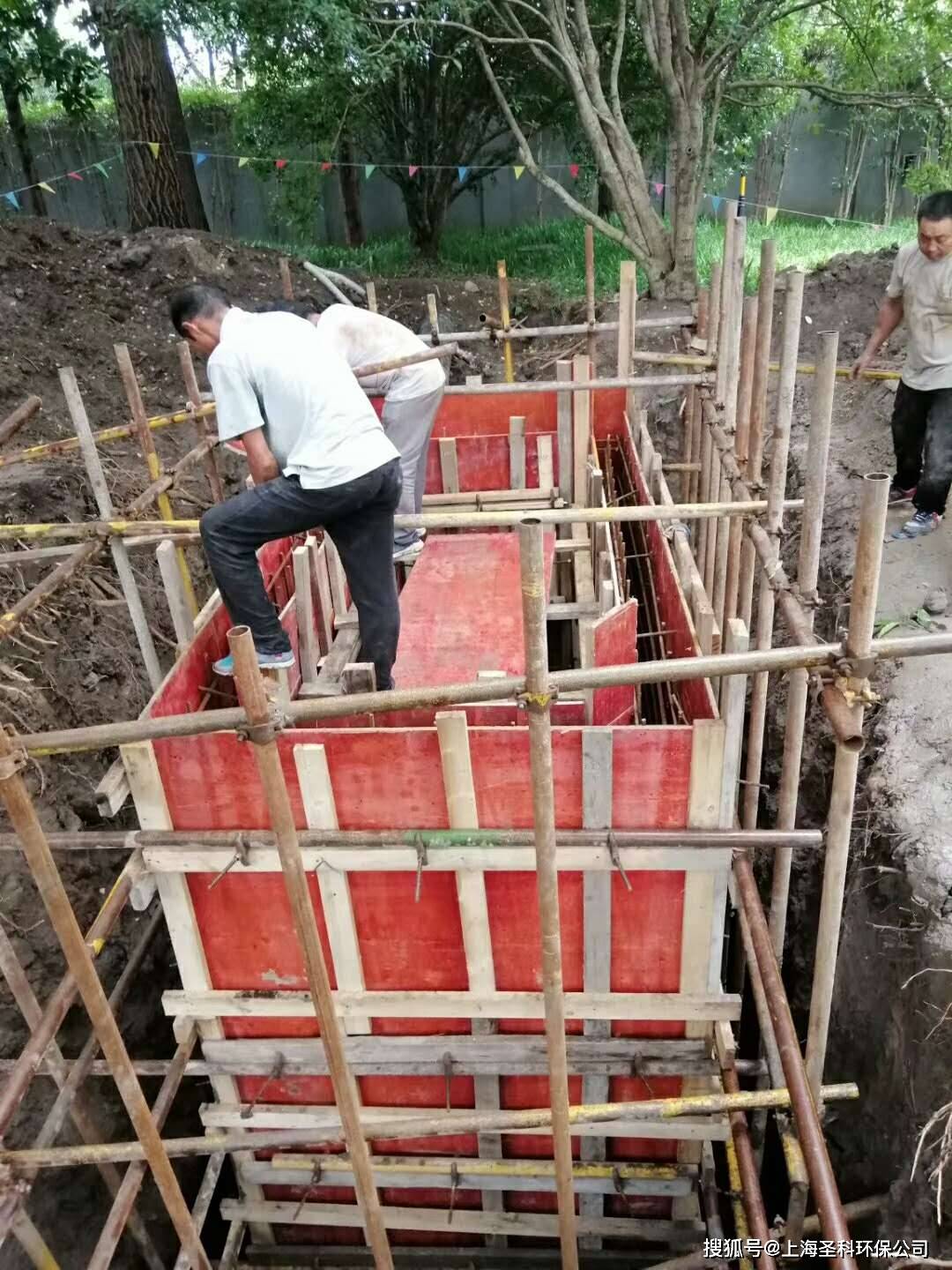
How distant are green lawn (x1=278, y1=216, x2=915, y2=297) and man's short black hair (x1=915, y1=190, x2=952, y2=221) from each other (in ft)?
28.6

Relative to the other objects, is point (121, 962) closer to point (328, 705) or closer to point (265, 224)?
point (328, 705)

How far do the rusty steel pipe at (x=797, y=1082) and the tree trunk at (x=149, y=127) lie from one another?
1302 centimetres

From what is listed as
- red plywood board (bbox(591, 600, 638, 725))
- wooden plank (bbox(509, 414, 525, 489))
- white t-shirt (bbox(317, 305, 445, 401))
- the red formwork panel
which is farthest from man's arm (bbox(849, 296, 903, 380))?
red plywood board (bbox(591, 600, 638, 725))

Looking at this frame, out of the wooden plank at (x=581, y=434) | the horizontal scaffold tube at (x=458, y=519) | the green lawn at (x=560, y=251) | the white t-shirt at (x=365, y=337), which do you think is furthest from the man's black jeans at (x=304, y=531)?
the green lawn at (x=560, y=251)

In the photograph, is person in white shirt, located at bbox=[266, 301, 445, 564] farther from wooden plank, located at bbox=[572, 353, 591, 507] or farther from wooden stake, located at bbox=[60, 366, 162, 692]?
wooden plank, located at bbox=[572, 353, 591, 507]

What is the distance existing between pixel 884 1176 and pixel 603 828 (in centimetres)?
193

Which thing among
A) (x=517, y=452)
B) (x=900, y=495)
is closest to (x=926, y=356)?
(x=900, y=495)

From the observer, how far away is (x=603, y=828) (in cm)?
319

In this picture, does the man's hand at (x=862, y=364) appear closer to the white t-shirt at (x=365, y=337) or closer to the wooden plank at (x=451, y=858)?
the white t-shirt at (x=365, y=337)

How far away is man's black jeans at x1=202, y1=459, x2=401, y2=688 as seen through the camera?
11.9 ft

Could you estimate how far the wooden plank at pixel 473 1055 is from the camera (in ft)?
12.0

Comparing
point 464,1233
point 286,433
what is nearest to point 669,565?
point 286,433

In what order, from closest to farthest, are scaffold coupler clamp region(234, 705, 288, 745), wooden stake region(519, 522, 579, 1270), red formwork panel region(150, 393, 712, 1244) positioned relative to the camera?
wooden stake region(519, 522, 579, 1270) → scaffold coupler clamp region(234, 705, 288, 745) → red formwork panel region(150, 393, 712, 1244)

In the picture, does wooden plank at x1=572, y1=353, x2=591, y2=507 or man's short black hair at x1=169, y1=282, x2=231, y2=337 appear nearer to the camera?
man's short black hair at x1=169, y1=282, x2=231, y2=337
